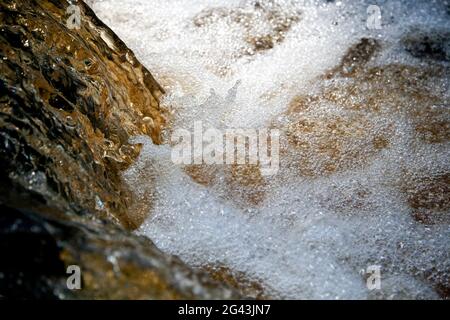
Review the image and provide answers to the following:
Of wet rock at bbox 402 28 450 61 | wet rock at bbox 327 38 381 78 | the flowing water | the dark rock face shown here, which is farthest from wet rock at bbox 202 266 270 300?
wet rock at bbox 402 28 450 61

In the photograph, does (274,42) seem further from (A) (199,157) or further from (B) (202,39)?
(A) (199,157)

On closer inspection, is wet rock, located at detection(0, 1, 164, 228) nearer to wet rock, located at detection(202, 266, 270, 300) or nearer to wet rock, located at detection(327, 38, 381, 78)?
wet rock, located at detection(202, 266, 270, 300)

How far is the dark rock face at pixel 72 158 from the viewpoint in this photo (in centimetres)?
142

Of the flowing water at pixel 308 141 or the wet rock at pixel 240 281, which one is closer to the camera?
the wet rock at pixel 240 281

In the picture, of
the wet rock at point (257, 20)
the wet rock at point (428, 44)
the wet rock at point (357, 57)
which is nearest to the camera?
the wet rock at point (357, 57)

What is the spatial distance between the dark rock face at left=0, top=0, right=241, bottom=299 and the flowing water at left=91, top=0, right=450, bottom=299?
8.2 inches

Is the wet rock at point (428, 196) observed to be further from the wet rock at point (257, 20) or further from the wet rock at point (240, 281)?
the wet rock at point (257, 20)

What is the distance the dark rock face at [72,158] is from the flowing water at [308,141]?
21 centimetres

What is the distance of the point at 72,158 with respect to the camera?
189cm

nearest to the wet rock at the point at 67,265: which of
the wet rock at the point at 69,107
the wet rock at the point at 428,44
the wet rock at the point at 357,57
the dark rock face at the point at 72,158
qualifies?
the dark rock face at the point at 72,158

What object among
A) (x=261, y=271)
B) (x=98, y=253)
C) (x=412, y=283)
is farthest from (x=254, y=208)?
(x=98, y=253)

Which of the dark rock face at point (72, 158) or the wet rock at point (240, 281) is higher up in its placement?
the dark rock face at point (72, 158)

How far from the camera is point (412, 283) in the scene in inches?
74.6

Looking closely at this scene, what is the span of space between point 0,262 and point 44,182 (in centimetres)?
36
